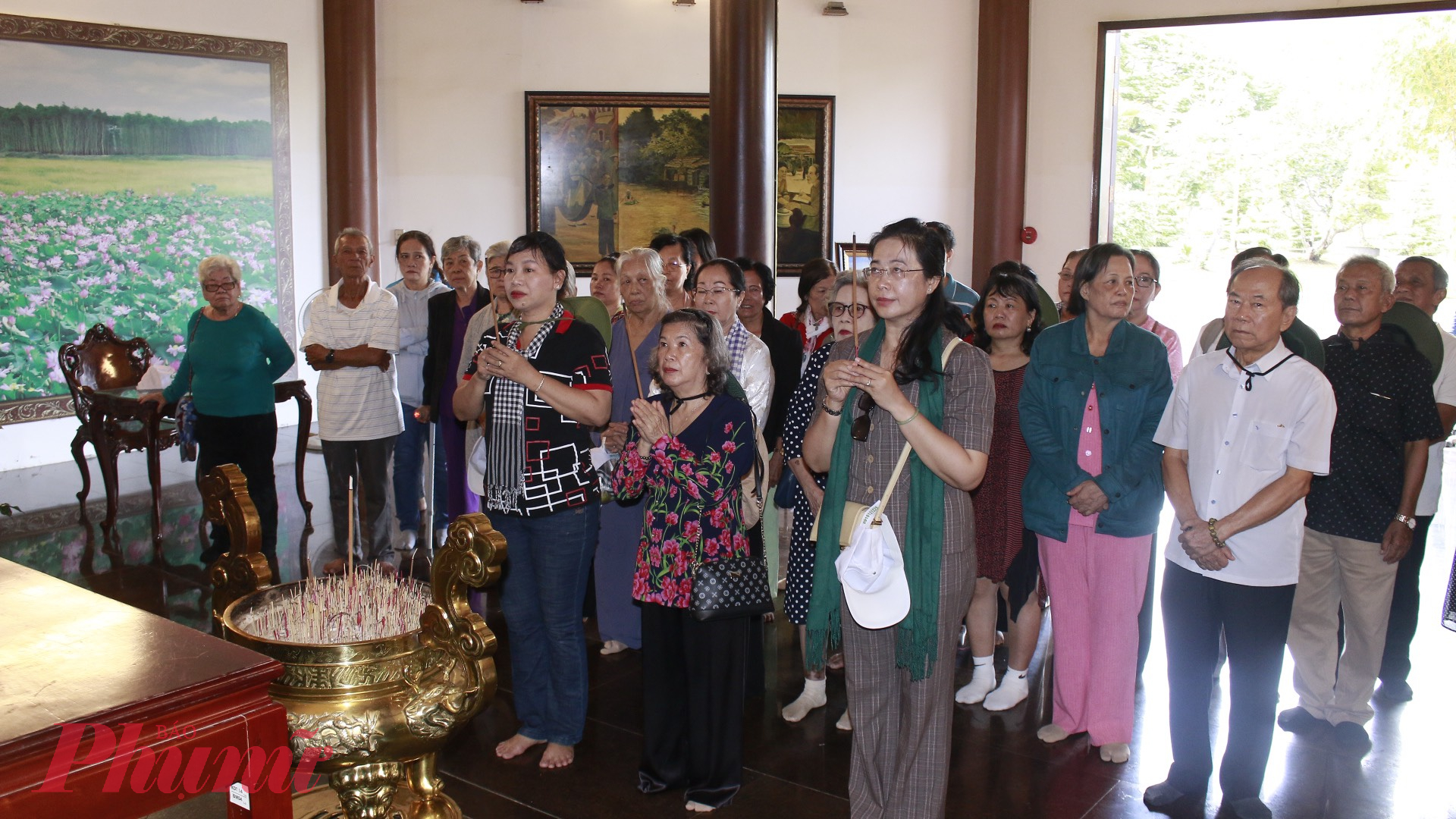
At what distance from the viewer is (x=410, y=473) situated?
240 inches

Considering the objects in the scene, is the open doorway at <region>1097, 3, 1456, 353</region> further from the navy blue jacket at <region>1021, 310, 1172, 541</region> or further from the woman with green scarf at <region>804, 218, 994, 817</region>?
the woman with green scarf at <region>804, 218, 994, 817</region>

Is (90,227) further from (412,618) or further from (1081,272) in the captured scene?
(1081,272)

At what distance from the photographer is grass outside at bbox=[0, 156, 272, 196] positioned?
8203 mm

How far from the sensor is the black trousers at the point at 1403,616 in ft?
13.0

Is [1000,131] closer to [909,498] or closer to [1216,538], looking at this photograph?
[1216,538]

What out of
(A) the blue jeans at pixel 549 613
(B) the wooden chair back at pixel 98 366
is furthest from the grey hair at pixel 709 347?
(B) the wooden chair back at pixel 98 366

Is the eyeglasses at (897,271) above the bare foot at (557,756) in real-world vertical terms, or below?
above

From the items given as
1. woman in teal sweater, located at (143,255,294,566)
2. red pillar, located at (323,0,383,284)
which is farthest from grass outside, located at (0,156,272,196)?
woman in teal sweater, located at (143,255,294,566)

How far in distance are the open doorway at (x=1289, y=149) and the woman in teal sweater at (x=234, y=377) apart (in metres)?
8.73

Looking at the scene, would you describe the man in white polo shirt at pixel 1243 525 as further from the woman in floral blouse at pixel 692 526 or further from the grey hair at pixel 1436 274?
the grey hair at pixel 1436 274

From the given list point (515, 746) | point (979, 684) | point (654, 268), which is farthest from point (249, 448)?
point (979, 684)

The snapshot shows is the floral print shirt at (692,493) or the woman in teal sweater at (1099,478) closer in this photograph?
the floral print shirt at (692,493)

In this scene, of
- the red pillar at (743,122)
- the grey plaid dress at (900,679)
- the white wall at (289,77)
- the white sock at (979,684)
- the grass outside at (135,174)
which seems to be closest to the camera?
the grey plaid dress at (900,679)

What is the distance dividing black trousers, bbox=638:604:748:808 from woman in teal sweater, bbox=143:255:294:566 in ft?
9.76
